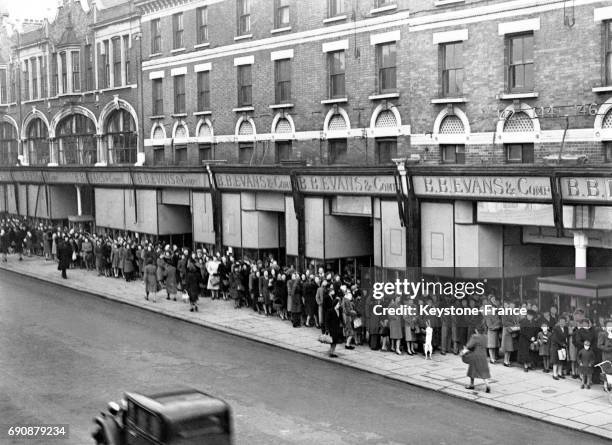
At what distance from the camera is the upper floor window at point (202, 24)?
3566 centimetres

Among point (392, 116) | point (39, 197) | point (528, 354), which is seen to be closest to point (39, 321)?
point (392, 116)

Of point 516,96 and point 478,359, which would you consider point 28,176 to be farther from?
point 478,359

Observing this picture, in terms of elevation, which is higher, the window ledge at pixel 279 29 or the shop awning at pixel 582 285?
the window ledge at pixel 279 29

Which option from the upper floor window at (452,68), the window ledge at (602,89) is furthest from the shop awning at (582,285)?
the upper floor window at (452,68)

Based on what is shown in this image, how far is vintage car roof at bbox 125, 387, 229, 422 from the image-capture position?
1216 cm

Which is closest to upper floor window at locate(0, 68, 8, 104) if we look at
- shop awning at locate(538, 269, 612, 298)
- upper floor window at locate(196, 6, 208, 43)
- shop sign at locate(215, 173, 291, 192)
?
upper floor window at locate(196, 6, 208, 43)

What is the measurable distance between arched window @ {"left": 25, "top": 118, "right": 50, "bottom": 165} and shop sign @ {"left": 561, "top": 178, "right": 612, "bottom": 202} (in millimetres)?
36216

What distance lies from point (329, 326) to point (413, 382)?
132 inches

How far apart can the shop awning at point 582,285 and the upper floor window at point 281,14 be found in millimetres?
15006

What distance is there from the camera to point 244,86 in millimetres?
33812

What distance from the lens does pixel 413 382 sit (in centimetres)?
1956

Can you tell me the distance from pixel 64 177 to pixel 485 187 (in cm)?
3054
